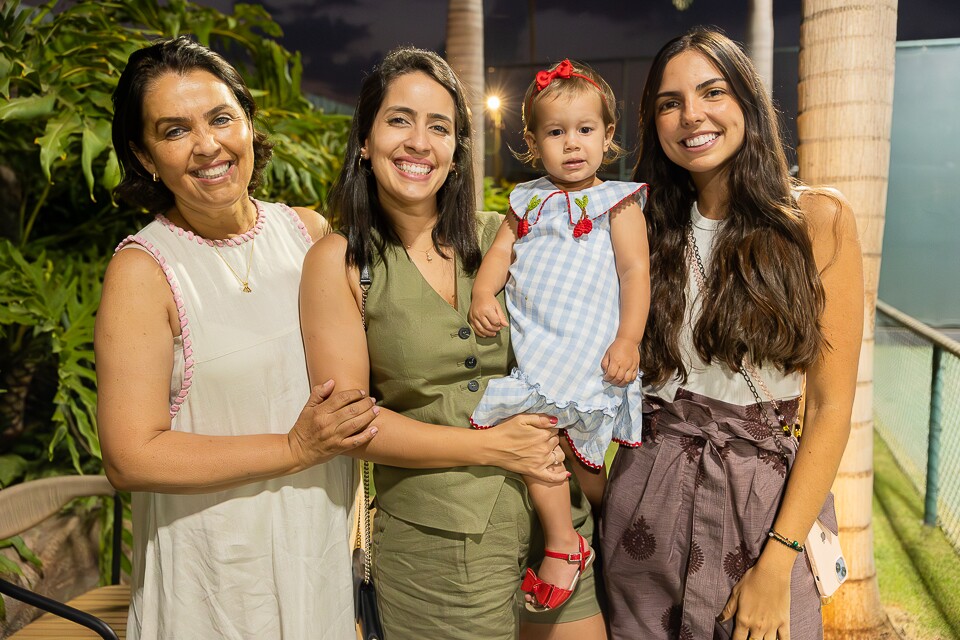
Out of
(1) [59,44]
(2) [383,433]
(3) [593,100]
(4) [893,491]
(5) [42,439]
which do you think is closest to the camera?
(2) [383,433]

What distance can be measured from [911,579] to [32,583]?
3.81m

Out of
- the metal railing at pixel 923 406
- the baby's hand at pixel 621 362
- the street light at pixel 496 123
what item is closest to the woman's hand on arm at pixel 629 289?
the baby's hand at pixel 621 362

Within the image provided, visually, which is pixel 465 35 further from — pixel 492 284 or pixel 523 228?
pixel 492 284

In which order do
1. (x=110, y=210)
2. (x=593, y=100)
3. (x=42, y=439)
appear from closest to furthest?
(x=593, y=100) → (x=42, y=439) → (x=110, y=210)

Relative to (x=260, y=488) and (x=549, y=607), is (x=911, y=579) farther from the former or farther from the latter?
(x=260, y=488)

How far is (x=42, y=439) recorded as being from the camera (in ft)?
10.6

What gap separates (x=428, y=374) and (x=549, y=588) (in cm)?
52

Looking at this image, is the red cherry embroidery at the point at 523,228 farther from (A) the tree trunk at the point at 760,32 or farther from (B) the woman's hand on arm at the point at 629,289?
(A) the tree trunk at the point at 760,32

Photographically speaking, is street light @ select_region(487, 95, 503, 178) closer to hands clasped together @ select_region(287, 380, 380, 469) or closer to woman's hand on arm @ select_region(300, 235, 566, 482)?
woman's hand on arm @ select_region(300, 235, 566, 482)

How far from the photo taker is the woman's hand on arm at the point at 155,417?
1407 mm

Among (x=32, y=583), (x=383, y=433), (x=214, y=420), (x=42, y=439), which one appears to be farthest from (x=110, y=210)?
(x=383, y=433)

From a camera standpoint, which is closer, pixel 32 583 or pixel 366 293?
pixel 366 293

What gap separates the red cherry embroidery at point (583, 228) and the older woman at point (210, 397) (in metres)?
0.59

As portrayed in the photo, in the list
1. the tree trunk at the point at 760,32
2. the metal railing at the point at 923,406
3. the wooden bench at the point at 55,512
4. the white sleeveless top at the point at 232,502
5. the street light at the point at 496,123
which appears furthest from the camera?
the street light at the point at 496,123
